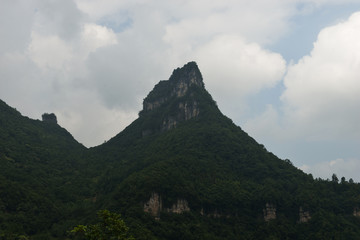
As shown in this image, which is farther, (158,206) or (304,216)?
(304,216)

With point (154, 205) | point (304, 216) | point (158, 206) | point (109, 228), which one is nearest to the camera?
point (109, 228)

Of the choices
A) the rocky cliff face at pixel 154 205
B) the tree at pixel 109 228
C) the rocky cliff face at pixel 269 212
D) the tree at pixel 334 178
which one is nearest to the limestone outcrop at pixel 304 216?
the rocky cliff face at pixel 269 212

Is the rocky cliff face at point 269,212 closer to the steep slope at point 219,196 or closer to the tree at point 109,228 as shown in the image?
the steep slope at point 219,196

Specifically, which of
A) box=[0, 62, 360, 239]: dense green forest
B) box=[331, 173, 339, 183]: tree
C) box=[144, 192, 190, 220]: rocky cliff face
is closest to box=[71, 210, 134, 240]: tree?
box=[0, 62, 360, 239]: dense green forest

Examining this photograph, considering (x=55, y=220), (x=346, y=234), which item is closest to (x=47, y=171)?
(x=55, y=220)

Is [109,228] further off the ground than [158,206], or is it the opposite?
[158,206]

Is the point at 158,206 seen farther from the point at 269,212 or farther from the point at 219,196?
the point at 269,212

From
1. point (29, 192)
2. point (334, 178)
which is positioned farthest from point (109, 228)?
point (334, 178)

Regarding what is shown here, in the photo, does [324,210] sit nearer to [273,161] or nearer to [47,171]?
[273,161]

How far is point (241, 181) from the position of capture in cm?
15962

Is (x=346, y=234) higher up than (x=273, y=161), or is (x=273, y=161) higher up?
(x=273, y=161)

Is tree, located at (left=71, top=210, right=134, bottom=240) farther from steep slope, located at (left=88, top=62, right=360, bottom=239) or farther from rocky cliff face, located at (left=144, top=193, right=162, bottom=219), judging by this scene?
rocky cliff face, located at (left=144, top=193, right=162, bottom=219)

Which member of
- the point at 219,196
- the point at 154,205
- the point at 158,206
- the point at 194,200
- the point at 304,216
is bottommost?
the point at 304,216

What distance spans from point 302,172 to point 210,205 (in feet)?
197
